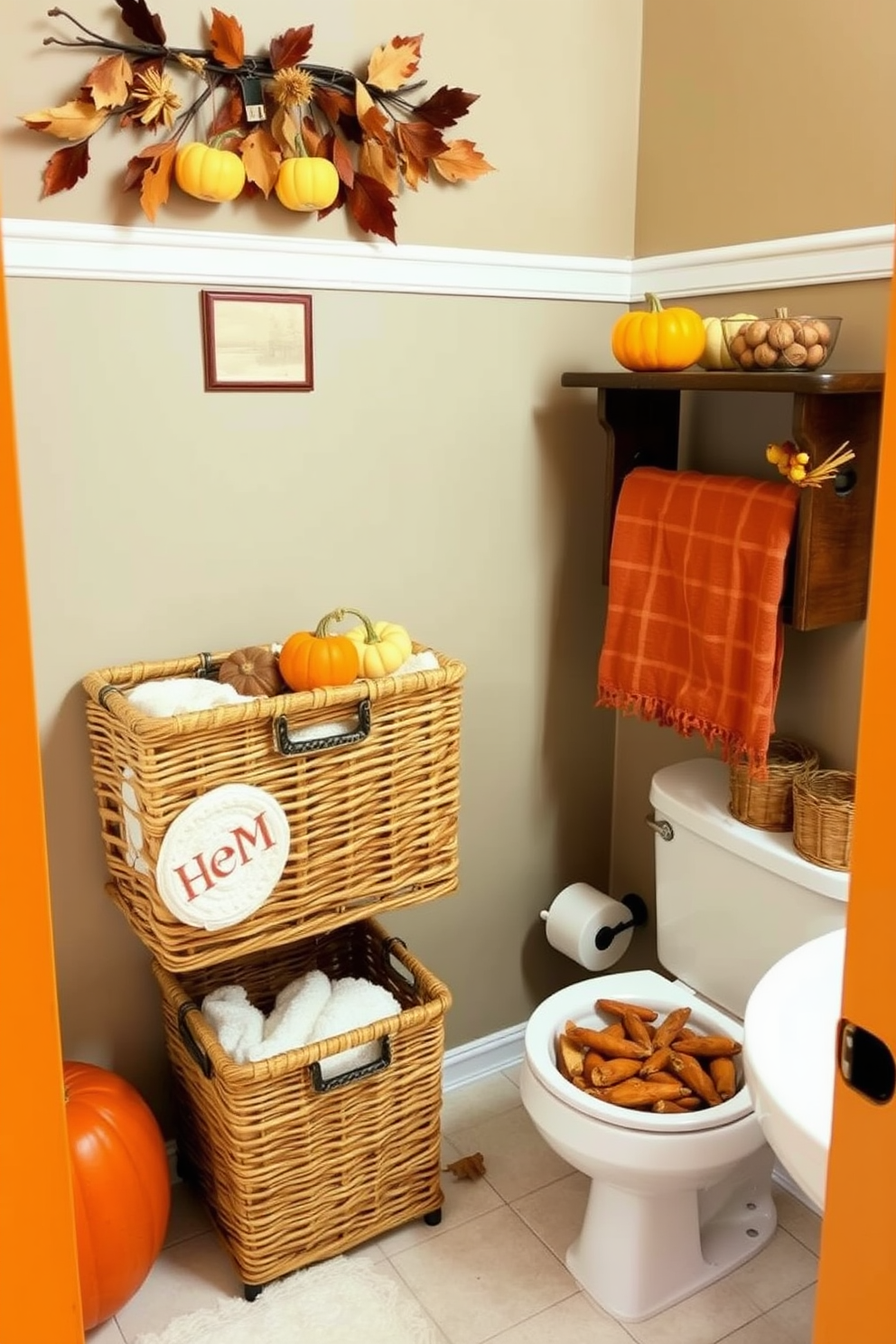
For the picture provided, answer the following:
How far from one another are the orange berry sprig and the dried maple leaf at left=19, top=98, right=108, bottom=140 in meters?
1.04

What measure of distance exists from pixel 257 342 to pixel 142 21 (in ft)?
1.49

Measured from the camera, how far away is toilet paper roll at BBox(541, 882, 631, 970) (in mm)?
2289

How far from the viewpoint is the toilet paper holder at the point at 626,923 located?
2303mm

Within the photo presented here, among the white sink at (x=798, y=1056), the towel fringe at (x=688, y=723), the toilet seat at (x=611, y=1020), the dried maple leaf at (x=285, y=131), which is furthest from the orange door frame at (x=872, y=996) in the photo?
the dried maple leaf at (x=285, y=131)

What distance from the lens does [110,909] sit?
6.40 feet

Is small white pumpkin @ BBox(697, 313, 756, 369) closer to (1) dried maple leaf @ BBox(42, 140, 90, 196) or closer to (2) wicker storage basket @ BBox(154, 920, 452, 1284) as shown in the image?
(1) dried maple leaf @ BBox(42, 140, 90, 196)

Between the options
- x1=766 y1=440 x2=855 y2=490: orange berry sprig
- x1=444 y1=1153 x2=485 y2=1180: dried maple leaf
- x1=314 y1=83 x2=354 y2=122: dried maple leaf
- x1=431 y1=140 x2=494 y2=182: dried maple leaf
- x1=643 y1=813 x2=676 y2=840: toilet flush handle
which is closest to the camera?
x1=766 y1=440 x2=855 y2=490: orange berry sprig

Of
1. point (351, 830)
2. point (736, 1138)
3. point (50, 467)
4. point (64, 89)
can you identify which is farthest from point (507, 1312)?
point (64, 89)

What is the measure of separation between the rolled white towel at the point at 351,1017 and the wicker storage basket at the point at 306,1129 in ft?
0.07

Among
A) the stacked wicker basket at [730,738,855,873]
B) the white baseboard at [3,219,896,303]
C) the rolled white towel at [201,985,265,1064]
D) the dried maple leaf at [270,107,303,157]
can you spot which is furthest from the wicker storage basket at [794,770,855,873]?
the dried maple leaf at [270,107,303,157]

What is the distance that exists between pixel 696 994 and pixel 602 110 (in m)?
1.54

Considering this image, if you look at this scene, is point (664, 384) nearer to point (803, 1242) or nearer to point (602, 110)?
point (602, 110)

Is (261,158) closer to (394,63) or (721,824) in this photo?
(394,63)

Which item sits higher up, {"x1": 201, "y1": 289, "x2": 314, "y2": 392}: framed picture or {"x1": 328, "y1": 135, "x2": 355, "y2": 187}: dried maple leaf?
{"x1": 328, "y1": 135, "x2": 355, "y2": 187}: dried maple leaf
